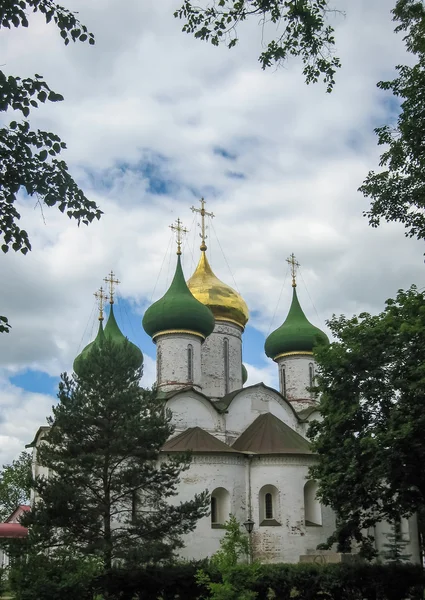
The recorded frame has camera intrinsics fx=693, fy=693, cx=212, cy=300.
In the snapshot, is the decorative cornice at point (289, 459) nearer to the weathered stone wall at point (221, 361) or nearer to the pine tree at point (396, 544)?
the pine tree at point (396, 544)

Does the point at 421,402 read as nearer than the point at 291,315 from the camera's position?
Yes

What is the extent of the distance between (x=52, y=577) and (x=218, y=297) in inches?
745

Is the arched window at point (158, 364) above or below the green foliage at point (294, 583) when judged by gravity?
above

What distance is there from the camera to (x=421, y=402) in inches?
622

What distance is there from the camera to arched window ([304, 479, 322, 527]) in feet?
76.5

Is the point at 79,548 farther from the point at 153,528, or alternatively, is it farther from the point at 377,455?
the point at 377,455

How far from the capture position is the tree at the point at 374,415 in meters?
15.8

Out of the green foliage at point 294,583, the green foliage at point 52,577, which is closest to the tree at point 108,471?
the green foliage at point 294,583

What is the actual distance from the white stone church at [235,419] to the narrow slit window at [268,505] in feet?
0.11

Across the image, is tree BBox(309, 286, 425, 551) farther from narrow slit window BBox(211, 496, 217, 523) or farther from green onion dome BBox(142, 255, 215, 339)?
green onion dome BBox(142, 255, 215, 339)

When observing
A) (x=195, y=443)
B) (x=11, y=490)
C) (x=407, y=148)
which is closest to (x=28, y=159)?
(x=407, y=148)

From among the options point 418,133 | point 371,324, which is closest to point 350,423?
point 371,324

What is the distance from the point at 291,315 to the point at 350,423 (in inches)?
570

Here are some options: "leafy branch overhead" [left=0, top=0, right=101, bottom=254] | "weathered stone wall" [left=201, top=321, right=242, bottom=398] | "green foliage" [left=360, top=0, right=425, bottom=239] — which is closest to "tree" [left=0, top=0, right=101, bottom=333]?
"leafy branch overhead" [left=0, top=0, right=101, bottom=254]
